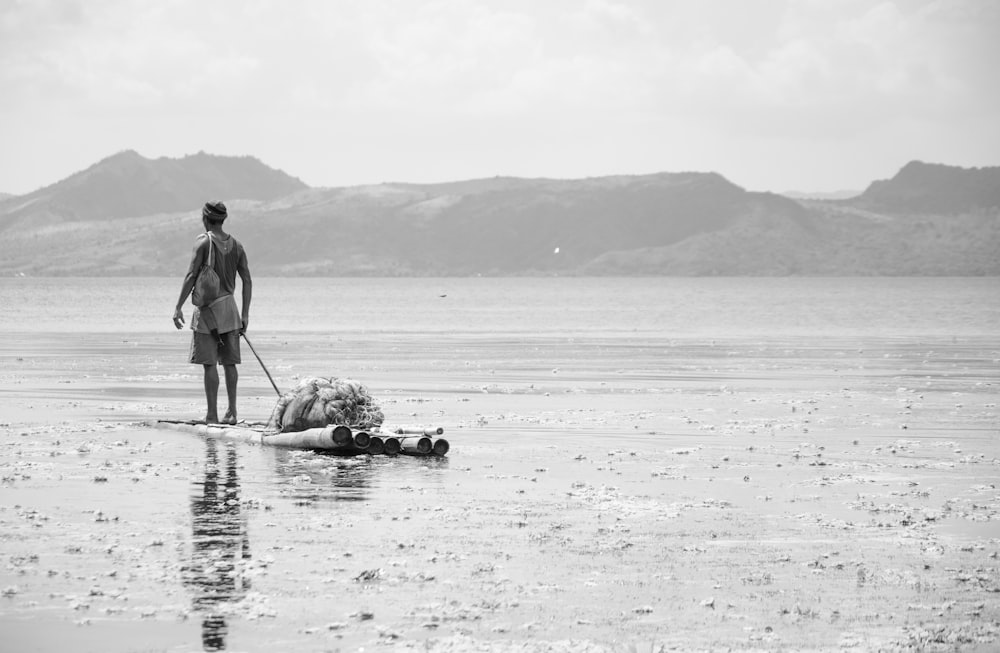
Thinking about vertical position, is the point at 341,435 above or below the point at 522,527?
above

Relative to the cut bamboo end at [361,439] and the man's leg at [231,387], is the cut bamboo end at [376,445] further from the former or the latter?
the man's leg at [231,387]

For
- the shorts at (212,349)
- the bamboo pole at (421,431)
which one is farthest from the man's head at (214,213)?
the bamboo pole at (421,431)

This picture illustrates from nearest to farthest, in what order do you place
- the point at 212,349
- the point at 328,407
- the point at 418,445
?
the point at 418,445 → the point at 328,407 → the point at 212,349

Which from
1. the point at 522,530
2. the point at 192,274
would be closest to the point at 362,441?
the point at 192,274

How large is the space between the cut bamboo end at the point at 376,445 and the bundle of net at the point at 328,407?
1.57ft

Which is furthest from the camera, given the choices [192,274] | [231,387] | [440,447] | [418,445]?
[231,387]

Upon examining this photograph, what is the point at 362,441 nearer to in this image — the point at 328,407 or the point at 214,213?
the point at 328,407

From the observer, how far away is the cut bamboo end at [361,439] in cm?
1745

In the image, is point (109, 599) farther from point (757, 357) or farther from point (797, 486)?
point (757, 357)

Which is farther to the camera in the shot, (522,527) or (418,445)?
(418,445)

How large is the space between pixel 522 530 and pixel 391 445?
17.8 ft

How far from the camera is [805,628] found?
9180mm

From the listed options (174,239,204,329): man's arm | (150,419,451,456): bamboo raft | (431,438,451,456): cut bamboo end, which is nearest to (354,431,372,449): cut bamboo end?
(150,419,451,456): bamboo raft

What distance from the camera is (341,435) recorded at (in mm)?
17422
